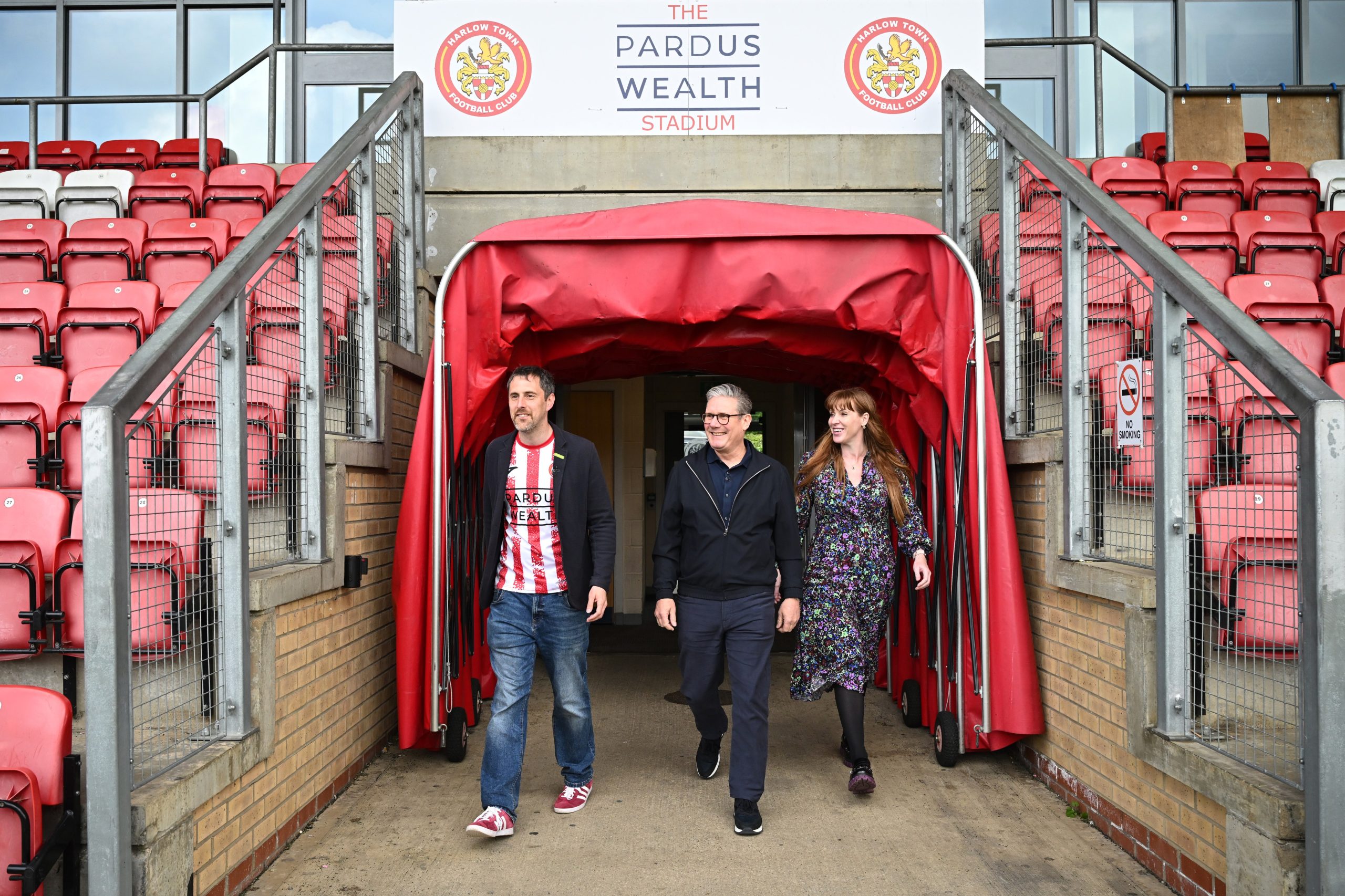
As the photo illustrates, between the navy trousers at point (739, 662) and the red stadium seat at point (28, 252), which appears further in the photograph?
the red stadium seat at point (28, 252)

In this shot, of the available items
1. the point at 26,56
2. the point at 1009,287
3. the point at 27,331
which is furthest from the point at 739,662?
the point at 26,56

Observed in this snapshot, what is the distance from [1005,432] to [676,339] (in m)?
1.65

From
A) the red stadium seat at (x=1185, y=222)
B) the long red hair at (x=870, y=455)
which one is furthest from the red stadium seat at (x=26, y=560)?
the red stadium seat at (x=1185, y=222)

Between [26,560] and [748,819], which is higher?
[26,560]

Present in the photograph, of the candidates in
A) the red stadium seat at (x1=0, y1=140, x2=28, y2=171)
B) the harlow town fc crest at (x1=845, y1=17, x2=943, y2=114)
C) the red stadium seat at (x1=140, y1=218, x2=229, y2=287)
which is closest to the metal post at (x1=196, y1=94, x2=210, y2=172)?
the red stadium seat at (x1=0, y1=140, x2=28, y2=171)

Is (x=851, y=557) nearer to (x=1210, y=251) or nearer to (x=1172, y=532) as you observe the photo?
(x=1172, y=532)

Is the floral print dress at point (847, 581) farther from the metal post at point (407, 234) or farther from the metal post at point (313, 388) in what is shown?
the metal post at point (407, 234)

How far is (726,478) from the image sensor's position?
3.85 m

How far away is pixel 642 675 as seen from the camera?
6.40m

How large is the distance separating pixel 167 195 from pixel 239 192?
1.63ft

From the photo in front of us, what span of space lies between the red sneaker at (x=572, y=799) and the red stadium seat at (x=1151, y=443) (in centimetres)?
240

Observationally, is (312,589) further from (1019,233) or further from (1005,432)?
(1019,233)

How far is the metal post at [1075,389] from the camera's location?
3781mm

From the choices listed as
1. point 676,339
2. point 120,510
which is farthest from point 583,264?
point 120,510
